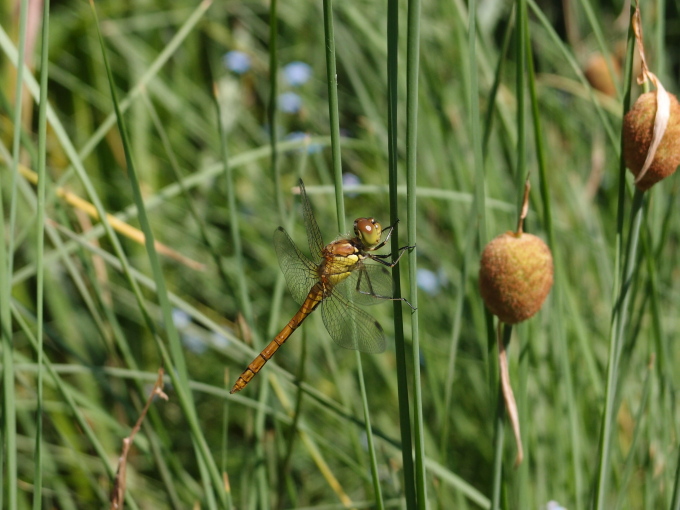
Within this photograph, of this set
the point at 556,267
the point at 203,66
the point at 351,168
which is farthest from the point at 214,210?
the point at 556,267

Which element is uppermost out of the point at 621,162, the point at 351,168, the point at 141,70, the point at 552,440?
the point at 141,70

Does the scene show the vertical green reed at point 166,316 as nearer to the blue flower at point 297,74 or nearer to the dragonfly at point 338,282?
the dragonfly at point 338,282

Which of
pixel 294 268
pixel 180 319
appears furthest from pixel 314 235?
pixel 180 319

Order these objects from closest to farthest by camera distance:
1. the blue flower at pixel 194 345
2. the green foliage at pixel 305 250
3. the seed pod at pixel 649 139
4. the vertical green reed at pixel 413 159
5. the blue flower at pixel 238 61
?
the vertical green reed at pixel 413 159 < the seed pod at pixel 649 139 < the green foliage at pixel 305 250 < the blue flower at pixel 194 345 < the blue flower at pixel 238 61

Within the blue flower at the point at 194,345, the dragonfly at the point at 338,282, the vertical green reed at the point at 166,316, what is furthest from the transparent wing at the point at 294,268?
the blue flower at the point at 194,345

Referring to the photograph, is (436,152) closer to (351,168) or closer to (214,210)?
(351,168)

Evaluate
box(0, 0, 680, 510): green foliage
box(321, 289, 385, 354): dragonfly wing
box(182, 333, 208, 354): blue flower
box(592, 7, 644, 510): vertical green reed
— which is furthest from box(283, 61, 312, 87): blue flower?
box(592, 7, 644, 510): vertical green reed
